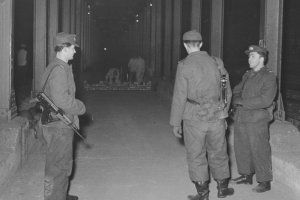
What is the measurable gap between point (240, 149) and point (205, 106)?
1030mm

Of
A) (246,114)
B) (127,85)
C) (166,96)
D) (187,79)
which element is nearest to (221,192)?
(246,114)

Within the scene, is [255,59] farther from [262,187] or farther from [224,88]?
[262,187]

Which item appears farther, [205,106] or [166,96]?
[166,96]

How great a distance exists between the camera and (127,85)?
18750 millimetres

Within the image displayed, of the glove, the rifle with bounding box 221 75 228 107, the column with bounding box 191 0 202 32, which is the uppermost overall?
the column with bounding box 191 0 202 32

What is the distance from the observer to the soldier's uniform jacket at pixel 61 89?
4.21 meters

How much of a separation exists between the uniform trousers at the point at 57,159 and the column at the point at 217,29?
745cm

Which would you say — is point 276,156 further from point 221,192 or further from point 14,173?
point 14,173

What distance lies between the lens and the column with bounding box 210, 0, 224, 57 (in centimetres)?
1121

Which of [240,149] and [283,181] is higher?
[240,149]

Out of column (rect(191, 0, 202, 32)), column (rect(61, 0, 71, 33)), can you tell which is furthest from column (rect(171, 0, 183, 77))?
column (rect(61, 0, 71, 33))

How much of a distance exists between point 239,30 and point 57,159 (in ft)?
74.9

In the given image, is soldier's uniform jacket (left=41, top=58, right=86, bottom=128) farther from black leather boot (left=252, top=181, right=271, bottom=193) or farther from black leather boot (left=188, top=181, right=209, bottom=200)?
black leather boot (left=252, top=181, right=271, bottom=193)

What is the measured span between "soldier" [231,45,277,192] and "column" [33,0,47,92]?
642cm
